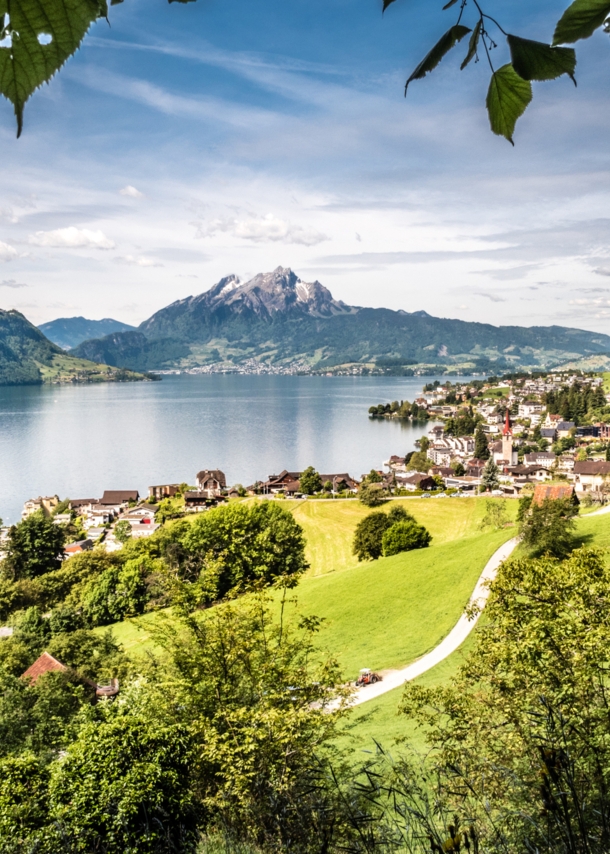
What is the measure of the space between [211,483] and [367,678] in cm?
5015

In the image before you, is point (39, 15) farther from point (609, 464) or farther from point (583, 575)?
point (609, 464)

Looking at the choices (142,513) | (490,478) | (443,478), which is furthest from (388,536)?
(443,478)

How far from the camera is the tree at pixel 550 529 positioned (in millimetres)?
26016

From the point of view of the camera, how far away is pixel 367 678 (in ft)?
64.5

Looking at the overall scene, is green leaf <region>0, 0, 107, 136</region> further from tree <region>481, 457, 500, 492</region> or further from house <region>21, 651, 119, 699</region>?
tree <region>481, 457, 500, 492</region>

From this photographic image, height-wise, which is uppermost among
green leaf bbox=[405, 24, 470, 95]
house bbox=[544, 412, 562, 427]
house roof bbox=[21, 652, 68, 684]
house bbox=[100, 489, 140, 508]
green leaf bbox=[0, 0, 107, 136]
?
green leaf bbox=[405, 24, 470, 95]

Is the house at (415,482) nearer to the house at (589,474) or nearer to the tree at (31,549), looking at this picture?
the house at (589,474)

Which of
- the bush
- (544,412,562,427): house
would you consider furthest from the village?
the bush

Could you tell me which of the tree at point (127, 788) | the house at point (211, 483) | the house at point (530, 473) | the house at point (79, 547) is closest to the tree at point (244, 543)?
the house at point (79, 547)

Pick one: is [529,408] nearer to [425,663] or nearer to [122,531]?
[122,531]

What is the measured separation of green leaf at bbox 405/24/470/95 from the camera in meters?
0.91

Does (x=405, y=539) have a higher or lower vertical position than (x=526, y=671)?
lower

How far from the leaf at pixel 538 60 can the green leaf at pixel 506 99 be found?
23 mm

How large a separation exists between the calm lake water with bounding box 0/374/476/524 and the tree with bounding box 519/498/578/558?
1976 inches
